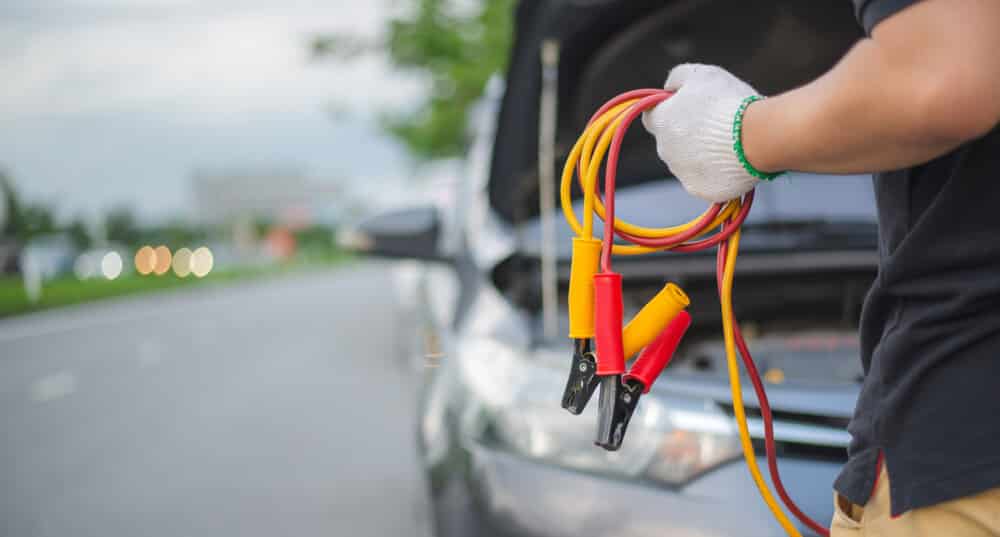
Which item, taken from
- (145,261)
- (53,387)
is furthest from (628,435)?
(145,261)

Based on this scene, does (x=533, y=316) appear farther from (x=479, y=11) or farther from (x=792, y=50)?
(x=479, y=11)

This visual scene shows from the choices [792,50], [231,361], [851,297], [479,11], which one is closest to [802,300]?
[851,297]

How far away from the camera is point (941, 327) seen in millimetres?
980

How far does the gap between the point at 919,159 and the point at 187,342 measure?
1166cm

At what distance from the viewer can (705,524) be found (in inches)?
62.9

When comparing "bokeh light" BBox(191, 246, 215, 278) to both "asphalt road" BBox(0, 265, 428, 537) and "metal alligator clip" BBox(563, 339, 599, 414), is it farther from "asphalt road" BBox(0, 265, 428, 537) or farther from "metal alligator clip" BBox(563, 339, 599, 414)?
"metal alligator clip" BBox(563, 339, 599, 414)

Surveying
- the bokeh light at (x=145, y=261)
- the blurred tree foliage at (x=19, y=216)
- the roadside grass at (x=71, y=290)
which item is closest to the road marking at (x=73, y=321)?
the roadside grass at (x=71, y=290)

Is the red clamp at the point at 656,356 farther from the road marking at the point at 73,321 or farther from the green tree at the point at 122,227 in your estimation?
the green tree at the point at 122,227

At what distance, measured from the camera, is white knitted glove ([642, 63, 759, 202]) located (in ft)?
3.53

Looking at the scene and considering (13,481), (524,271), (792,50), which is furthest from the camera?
(13,481)

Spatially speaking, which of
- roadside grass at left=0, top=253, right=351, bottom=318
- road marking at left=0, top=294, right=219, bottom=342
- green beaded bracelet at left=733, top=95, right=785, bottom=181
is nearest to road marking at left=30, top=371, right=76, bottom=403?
road marking at left=0, top=294, right=219, bottom=342

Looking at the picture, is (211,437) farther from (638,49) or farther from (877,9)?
(877,9)

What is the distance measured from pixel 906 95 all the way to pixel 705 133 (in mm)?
272

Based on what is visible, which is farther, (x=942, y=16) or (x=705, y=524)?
(x=705, y=524)
